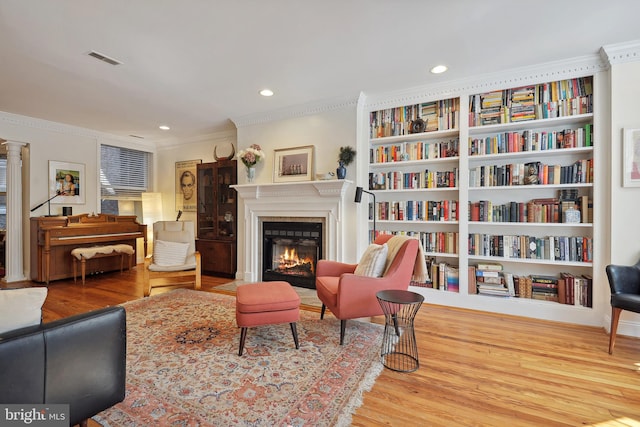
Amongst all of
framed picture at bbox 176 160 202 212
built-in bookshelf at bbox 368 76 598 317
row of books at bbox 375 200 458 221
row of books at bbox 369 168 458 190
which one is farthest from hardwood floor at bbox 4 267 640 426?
framed picture at bbox 176 160 202 212

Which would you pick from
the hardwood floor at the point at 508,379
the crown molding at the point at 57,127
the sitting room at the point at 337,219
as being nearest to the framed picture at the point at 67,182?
the sitting room at the point at 337,219

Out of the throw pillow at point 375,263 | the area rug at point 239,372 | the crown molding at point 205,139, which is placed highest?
the crown molding at point 205,139

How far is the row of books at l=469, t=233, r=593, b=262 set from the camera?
292 centimetres

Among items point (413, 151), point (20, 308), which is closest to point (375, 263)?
point (413, 151)

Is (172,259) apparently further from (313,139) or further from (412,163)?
(412,163)

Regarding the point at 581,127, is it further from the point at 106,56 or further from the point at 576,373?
the point at 106,56

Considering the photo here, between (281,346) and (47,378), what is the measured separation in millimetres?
1490

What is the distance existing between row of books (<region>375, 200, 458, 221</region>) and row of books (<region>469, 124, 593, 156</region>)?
66 centimetres

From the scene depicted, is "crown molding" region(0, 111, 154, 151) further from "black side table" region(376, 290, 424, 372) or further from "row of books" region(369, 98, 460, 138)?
"black side table" region(376, 290, 424, 372)

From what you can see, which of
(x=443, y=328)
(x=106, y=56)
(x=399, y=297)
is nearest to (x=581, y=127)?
(x=443, y=328)

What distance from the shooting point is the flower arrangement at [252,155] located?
4262 millimetres

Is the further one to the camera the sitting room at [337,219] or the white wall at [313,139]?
the white wall at [313,139]

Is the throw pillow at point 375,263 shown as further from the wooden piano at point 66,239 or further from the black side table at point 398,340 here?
the wooden piano at point 66,239

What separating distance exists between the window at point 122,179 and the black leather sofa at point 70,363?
5278 mm
